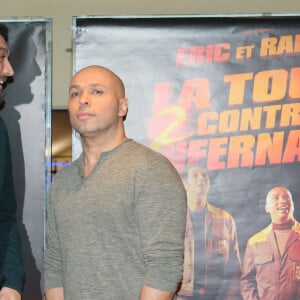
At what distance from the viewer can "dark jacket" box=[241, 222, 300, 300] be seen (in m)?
2.56

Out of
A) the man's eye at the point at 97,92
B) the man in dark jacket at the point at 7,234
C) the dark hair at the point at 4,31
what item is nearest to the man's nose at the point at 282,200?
the man's eye at the point at 97,92

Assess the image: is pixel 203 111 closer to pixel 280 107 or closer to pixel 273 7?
pixel 280 107

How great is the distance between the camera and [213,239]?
8.51 ft

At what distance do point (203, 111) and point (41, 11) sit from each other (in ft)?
4.79

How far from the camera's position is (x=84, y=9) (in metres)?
3.51

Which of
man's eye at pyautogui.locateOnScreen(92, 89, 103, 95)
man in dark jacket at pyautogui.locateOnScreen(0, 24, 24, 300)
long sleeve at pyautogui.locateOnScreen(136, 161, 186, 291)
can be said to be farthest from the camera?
man in dark jacket at pyautogui.locateOnScreen(0, 24, 24, 300)

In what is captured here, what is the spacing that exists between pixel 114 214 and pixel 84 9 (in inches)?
76.8

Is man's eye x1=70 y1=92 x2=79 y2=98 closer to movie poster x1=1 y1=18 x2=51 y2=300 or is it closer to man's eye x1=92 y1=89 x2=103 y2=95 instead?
man's eye x1=92 y1=89 x2=103 y2=95

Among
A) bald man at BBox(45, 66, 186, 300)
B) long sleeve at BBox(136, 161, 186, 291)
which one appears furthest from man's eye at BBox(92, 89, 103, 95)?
long sleeve at BBox(136, 161, 186, 291)

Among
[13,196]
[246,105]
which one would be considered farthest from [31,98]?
[246,105]

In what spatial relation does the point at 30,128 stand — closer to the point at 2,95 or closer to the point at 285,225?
the point at 2,95

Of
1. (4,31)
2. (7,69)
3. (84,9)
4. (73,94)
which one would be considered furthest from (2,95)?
(84,9)

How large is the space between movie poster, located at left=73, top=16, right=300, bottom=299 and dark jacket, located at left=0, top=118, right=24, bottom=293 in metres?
0.34

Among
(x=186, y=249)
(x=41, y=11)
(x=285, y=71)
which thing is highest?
(x=41, y=11)
